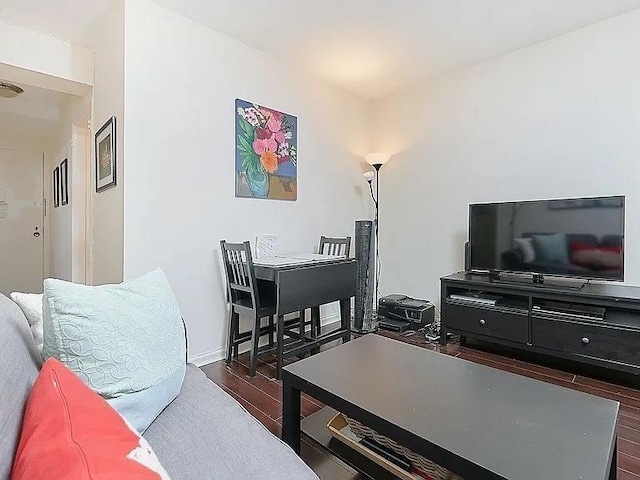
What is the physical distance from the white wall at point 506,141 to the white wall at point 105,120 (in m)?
2.54

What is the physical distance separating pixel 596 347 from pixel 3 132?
630 cm

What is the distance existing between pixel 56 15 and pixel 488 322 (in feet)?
12.0

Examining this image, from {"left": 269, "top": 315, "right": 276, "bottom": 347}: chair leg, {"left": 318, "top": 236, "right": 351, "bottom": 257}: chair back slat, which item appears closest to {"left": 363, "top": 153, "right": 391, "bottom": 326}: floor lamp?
{"left": 318, "top": 236, "right": 351, "bottom": 257}: chair back slat

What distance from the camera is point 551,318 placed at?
2453 millimetres

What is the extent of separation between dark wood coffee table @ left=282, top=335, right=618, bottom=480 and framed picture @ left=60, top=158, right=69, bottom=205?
352 cm

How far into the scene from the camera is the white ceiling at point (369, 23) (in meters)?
2.36

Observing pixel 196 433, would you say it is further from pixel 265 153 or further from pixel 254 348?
pixel 265 153

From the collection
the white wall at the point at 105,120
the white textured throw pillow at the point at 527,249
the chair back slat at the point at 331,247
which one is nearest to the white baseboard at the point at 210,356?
the white wall at the point at 105,120

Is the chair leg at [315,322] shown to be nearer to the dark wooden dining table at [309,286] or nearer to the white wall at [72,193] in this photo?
the dark wooden dining table at [309,286]

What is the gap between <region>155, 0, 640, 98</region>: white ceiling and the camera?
2.38 metres

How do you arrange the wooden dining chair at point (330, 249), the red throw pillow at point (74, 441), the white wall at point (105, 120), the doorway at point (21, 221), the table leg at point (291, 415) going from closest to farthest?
1. the red throw pillow at point (74, 441)
2. the table leg at point (291, 415)
3. the white wall at point (105, 120)
4. the wooden dining chair at point (330, 249)
5. the doorway at point (21, 221)

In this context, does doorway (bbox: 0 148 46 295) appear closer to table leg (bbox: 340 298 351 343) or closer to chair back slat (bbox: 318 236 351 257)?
chair back slat (bbox: 318 236 351 257)

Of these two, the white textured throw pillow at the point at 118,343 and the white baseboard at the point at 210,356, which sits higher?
the white textured throw pillow at the point at 118,343

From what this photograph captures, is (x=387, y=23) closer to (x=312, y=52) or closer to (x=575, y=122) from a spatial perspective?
(x=312, y=52)
